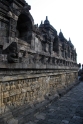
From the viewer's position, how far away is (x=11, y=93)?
5.54 meters

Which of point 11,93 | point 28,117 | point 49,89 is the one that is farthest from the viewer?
point 49,89

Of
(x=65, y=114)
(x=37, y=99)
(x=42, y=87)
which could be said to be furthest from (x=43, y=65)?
(x=65, y=114)

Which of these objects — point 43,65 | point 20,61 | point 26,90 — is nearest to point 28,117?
point 26,90

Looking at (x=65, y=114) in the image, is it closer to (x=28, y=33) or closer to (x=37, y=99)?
(x=37, y=99)

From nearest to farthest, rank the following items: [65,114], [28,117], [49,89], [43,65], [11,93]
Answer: [11,93], [28,117], [65,114], [43,65], [49,89]

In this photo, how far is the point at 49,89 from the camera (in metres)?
9.38

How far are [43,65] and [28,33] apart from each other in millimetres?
2186

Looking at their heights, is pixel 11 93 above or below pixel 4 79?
below

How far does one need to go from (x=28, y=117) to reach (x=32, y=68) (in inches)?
90.6

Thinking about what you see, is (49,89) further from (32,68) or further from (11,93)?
(11,93)

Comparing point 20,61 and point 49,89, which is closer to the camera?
point 20,61

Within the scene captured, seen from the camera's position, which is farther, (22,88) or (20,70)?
(22,88)

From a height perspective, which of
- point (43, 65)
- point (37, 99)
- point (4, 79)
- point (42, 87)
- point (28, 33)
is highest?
point (28, 33)

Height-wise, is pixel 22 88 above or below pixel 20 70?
below
